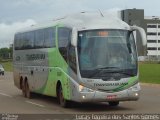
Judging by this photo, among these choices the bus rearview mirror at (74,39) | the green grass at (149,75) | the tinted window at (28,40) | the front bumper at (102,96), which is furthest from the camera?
the green grass at (149,75)

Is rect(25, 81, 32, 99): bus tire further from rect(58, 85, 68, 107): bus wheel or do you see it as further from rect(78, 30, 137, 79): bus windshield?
rect(78, 30, 137, 79): bus windshield

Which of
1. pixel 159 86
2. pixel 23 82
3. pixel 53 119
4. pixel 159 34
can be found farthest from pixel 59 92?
pixel 159 34

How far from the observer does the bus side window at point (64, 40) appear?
18.6 m

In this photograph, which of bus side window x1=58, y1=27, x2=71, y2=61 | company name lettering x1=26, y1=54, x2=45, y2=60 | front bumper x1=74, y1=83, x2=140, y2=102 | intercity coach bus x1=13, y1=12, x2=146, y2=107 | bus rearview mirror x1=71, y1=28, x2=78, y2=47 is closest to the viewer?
front bumper x1=74, y1=83, x2=140, y2=102

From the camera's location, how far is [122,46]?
1794cm

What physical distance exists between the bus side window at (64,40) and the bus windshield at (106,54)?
830 mm

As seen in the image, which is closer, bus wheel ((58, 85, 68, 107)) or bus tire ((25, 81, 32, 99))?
bus wheel ((58, 85, 68, 107))

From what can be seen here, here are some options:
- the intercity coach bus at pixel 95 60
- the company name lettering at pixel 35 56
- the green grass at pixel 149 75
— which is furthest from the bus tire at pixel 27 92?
the green grass at pixel 149 75

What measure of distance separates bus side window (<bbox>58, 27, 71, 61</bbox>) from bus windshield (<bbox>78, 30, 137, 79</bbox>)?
83 centimetres

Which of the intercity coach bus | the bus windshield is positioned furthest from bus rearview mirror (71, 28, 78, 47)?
the bus windshield

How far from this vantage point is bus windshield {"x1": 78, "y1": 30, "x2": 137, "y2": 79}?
17.5 m

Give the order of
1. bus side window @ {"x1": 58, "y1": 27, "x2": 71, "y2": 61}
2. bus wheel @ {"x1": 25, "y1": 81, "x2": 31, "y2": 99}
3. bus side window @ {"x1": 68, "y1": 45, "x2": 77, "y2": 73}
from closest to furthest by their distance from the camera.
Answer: bus side window @ {"x1": 68, "y1": 45, "x2": 77, "y2": 73} → bus side window @ {"x1": 58, "y1": 27, "x2": 71, "y2": 61} → bus wheel @ {"x1": 25, "y1": 81, "x2": 31, "y2": 99}

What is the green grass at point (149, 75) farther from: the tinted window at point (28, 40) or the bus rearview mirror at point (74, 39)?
the bus rearview mirror at point (74, 39)

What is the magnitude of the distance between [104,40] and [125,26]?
97 centimetres
